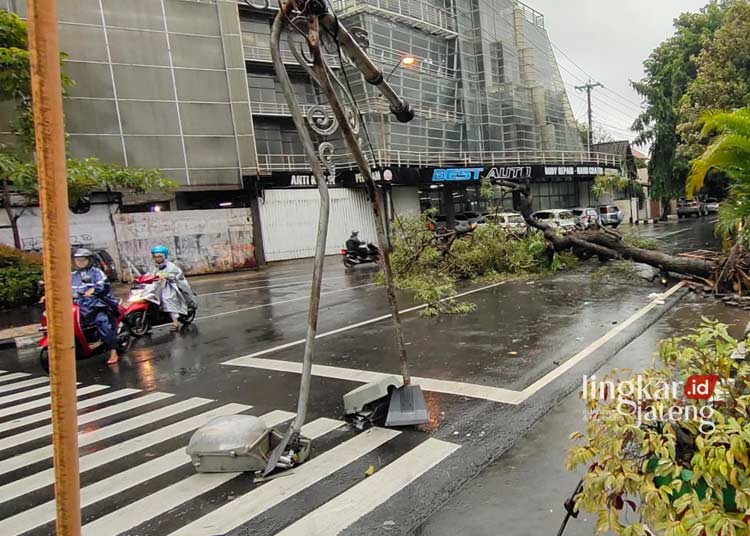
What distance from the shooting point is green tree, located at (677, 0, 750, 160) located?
63.7 ft

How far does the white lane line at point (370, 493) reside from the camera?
9.84 feet

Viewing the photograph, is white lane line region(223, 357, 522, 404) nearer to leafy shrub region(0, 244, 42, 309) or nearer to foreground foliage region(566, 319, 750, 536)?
foreground foliage region(566, 319, 750, 536)

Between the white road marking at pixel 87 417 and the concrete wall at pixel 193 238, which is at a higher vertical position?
the concrete wall at pixel 193 238

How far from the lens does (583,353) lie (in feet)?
20.3

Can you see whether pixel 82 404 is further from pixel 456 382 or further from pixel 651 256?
pixel 651 256

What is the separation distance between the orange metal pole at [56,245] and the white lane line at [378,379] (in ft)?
11.5

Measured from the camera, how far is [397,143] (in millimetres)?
31922

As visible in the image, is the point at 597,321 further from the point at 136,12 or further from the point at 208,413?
the point at 136,12

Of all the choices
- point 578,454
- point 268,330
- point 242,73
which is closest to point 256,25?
point 242,73

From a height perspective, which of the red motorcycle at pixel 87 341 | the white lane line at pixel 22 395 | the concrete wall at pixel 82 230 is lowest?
the white lane line at pixel 22 395

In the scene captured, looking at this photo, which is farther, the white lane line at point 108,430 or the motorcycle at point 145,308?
the motorcycle at point 145,308

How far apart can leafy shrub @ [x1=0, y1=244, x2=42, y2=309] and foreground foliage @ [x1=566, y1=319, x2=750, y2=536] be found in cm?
1616

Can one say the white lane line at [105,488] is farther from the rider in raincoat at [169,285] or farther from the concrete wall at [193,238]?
the concrete wall at [193,238]

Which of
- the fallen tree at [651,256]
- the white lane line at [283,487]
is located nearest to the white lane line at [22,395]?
the white lane line at [283,487]
